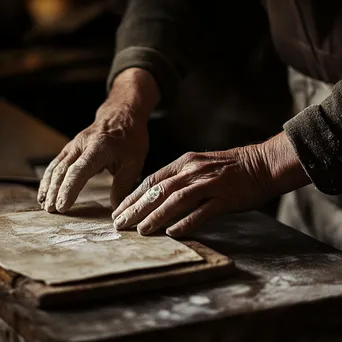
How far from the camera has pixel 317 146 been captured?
51.8 inches

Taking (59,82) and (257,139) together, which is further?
(59,82)

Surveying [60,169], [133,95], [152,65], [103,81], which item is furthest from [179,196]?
[103,81]

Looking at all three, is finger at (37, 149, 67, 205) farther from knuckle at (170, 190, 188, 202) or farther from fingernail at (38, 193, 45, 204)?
knuckle at (170, 190, 188, 202)

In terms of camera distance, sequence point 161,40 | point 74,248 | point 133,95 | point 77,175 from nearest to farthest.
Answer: point 74,248
point 77,175
point 133,95
point 161,40

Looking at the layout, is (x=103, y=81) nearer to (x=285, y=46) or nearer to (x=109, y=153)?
(x=285, y=46)

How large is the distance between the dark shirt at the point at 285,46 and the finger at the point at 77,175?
0.39 m

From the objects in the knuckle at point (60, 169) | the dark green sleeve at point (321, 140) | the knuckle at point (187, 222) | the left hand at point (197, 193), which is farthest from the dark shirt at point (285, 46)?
the knuckle at point (60, 169)

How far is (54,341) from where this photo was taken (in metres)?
0.99

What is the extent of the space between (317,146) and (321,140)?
1 cm

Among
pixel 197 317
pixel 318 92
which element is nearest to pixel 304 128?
pixel 197 317

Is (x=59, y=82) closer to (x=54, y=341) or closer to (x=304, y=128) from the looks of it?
(x=304, y=128)

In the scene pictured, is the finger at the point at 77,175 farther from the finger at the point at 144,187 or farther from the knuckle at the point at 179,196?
the knuckle at the point at 179,196

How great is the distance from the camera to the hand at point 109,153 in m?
1.48

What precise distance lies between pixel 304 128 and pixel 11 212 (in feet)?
1.87
